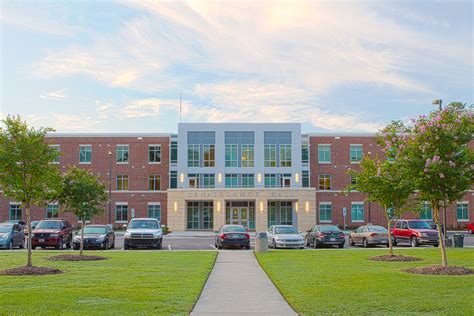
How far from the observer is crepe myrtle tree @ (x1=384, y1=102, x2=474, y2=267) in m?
17.5

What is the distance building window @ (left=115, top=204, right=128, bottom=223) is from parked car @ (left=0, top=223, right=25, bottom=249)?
27355mm

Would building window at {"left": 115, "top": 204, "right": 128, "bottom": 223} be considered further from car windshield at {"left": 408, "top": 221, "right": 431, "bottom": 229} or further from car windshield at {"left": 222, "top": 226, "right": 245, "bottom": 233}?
car windshield at {"left": 408, "top": 221, "right": 431, "bottom": 229}

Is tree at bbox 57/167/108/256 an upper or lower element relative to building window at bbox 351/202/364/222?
upper

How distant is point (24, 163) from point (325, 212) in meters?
46.6

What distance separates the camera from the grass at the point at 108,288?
11.0 metres

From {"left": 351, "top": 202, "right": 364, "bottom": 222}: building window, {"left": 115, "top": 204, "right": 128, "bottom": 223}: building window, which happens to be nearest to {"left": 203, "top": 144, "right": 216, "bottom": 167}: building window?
{"left": 115, "top": 204, "right": 128, "bottom": 223}: building window

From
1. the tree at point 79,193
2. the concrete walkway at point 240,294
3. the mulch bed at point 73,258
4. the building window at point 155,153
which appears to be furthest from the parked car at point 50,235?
the building window at point 155,153

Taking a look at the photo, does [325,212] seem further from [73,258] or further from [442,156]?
[442,156]

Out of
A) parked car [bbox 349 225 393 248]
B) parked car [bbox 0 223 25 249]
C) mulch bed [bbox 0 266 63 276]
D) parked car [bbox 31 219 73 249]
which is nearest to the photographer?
mulch bed [bbox 0 266 63 276]

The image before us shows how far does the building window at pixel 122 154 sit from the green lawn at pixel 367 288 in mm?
42412

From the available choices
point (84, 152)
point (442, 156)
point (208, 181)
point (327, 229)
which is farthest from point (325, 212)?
point (442, 156)

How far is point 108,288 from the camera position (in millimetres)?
13820

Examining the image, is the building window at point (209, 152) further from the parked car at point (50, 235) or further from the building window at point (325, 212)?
the parked car at point (50, 235)

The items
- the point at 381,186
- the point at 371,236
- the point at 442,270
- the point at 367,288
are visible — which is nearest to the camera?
the point at 367,288
